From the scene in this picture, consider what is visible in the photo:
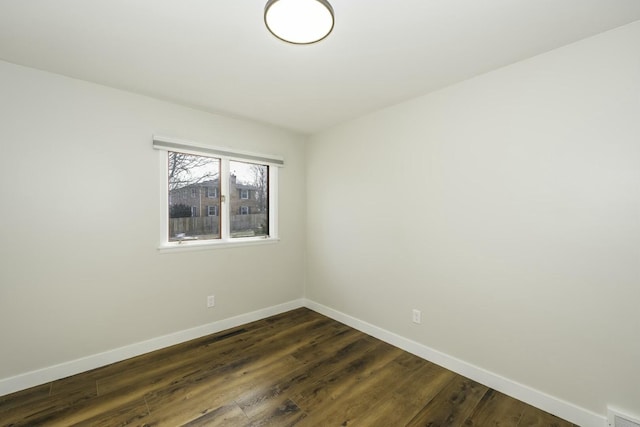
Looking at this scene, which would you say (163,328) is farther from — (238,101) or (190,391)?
(238,101)

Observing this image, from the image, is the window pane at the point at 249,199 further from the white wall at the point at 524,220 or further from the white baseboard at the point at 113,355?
the white wall at the point at 524,220

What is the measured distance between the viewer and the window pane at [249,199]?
3322 mm

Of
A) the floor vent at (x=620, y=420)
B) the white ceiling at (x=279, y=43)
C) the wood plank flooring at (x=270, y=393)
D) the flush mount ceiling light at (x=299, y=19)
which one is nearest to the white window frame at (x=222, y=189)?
the white ceiling at (x=279, y=43)

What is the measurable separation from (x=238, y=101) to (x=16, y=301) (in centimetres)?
241

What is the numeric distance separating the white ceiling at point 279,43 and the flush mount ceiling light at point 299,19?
17 centimetres

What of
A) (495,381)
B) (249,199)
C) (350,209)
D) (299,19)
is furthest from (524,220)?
(249,199)

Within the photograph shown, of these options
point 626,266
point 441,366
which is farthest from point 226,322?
point 626,266

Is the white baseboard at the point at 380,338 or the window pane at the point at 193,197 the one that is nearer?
the white baseboard at the point at 380,338

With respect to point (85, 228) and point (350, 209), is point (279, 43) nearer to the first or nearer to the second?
point (350, 209)

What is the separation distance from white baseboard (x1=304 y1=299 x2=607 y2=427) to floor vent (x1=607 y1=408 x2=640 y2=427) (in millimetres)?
37

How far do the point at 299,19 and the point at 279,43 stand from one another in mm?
473

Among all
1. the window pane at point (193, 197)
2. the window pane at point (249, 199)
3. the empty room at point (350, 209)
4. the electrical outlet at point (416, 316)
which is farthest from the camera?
the window pane at point (249, 199)

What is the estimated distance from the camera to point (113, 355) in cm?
244

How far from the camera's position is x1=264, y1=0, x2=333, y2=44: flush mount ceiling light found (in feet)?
4.31
